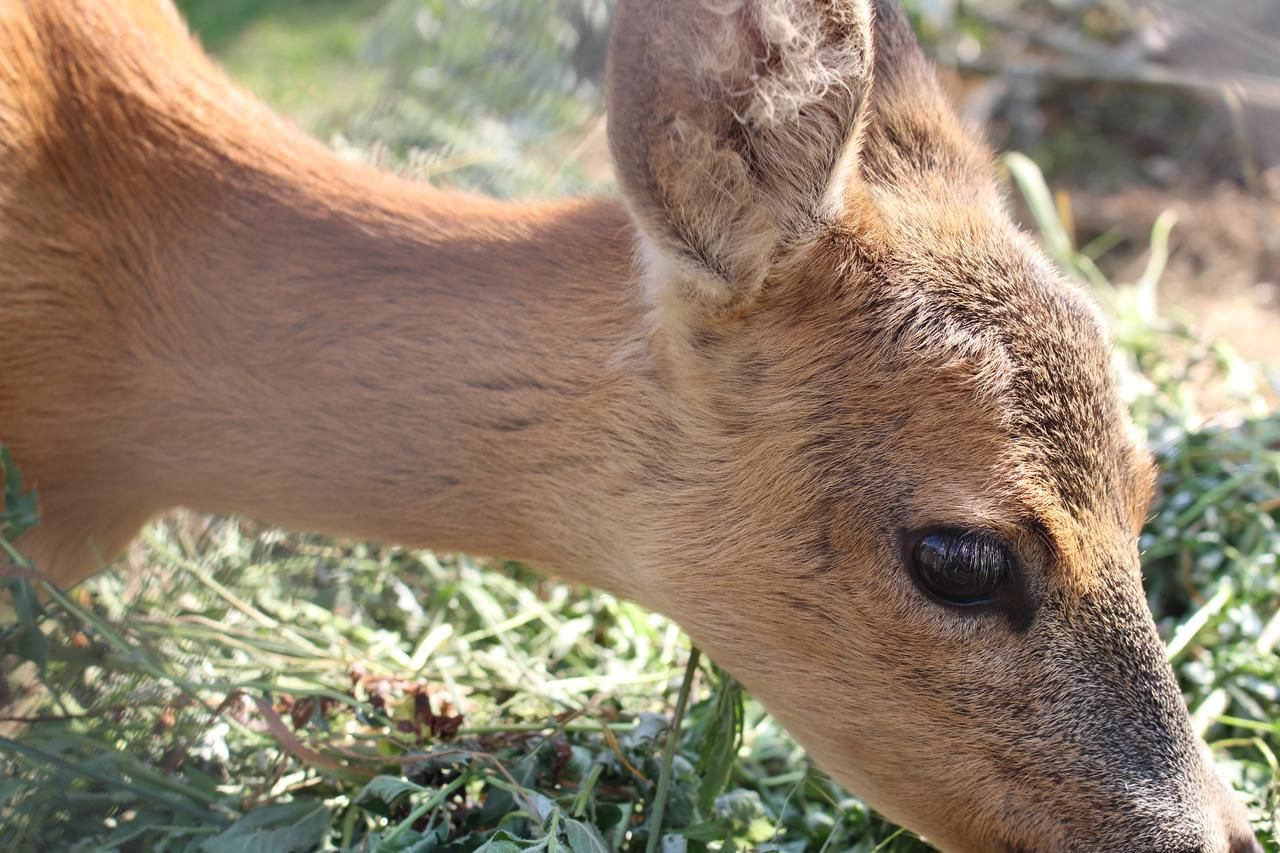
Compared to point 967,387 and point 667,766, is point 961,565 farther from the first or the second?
point 667,766

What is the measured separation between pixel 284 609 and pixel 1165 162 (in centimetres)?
547

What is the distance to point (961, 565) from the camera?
2.39 meters

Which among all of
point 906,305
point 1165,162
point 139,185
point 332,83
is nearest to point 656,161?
point 906,305

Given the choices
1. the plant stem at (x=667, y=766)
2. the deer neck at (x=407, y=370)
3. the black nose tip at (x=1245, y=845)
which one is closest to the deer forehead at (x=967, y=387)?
the deer neck at (x=407, y=370)

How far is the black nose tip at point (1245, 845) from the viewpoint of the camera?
2.43 metres

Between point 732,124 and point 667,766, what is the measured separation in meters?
1.35

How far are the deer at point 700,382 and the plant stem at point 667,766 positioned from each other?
285mm

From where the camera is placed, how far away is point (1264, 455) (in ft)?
13.3

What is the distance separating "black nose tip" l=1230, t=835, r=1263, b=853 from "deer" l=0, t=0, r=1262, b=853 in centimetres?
3

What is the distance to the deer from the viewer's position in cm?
241

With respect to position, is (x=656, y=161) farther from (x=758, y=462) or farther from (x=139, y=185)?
(x=139, y=185)

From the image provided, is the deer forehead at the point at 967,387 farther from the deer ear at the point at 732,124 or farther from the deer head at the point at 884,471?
the deer ear at the point at 732,124

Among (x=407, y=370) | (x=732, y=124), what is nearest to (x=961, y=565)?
(x=732, y=124)

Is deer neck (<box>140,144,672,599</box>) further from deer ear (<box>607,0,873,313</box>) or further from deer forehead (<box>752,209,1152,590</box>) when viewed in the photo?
deer forehead (<box>752,209,1152,590</box>)
